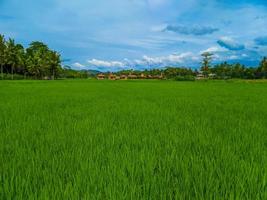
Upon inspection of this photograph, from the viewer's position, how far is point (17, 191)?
1.73 m

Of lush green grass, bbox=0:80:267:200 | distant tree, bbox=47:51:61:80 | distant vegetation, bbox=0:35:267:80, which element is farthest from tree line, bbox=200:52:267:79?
lush green grass, bbox=0:80:267:200

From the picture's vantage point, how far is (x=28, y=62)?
2391 inches

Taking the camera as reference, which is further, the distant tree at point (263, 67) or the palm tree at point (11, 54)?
the distant tree at point (263, 67)

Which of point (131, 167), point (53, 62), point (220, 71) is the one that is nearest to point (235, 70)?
point (220, 71)

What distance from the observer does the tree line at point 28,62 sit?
174 feet

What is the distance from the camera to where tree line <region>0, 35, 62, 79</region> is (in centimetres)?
5291

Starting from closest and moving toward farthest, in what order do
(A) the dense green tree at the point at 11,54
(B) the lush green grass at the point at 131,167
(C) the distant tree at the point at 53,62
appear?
(B) the lush green grass at the point at 131,167
(A) the dense green tree at the point at 11,54
(C) the distant tree at the point at 53,62

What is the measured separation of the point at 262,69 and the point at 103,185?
87596mm

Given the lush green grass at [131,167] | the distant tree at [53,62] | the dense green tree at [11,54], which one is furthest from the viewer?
the distant tree at [53,62]

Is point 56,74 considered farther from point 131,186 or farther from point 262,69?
point 131,186

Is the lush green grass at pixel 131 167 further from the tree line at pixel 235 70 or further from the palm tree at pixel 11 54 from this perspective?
the tree line at pixel 235 70

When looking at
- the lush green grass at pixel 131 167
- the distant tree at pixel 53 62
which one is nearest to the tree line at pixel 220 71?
the distant tree at pixel 53 62

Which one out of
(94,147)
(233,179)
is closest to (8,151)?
(94,147)

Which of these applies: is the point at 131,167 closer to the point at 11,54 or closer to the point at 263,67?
the point at 11,54
